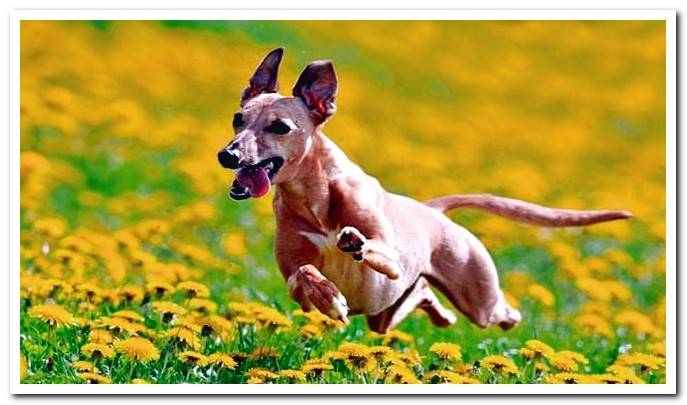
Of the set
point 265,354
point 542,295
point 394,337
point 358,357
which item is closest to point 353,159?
point 542,295

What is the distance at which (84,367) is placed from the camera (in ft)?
13.1

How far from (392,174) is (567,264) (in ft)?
4.18

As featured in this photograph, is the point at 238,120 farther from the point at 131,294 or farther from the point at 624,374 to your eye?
the point at 624,374

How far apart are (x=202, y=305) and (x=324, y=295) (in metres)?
0.95

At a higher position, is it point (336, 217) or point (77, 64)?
point (77, 64)

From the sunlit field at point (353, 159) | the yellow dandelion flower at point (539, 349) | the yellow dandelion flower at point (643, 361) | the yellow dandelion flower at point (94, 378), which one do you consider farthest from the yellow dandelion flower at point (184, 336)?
the yellow dandelion flower at point (643, 361)

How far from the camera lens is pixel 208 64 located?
652 centimetres

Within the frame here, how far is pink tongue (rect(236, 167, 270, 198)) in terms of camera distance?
358cm

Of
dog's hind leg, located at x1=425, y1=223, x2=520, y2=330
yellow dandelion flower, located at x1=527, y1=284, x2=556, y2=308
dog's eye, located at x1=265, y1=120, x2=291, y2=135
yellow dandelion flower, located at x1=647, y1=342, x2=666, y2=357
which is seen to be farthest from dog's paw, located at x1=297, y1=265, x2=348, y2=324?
yellow dandelion flower, located at x1=527, y1=284, x2=556, y2=308

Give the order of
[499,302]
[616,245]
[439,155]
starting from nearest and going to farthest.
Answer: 1. [499,302]
2. [616,245]
3. [439,155]

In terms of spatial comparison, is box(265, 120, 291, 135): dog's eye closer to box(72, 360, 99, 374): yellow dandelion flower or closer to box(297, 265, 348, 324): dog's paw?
box(297, 265, 348, 324): dog's paw
